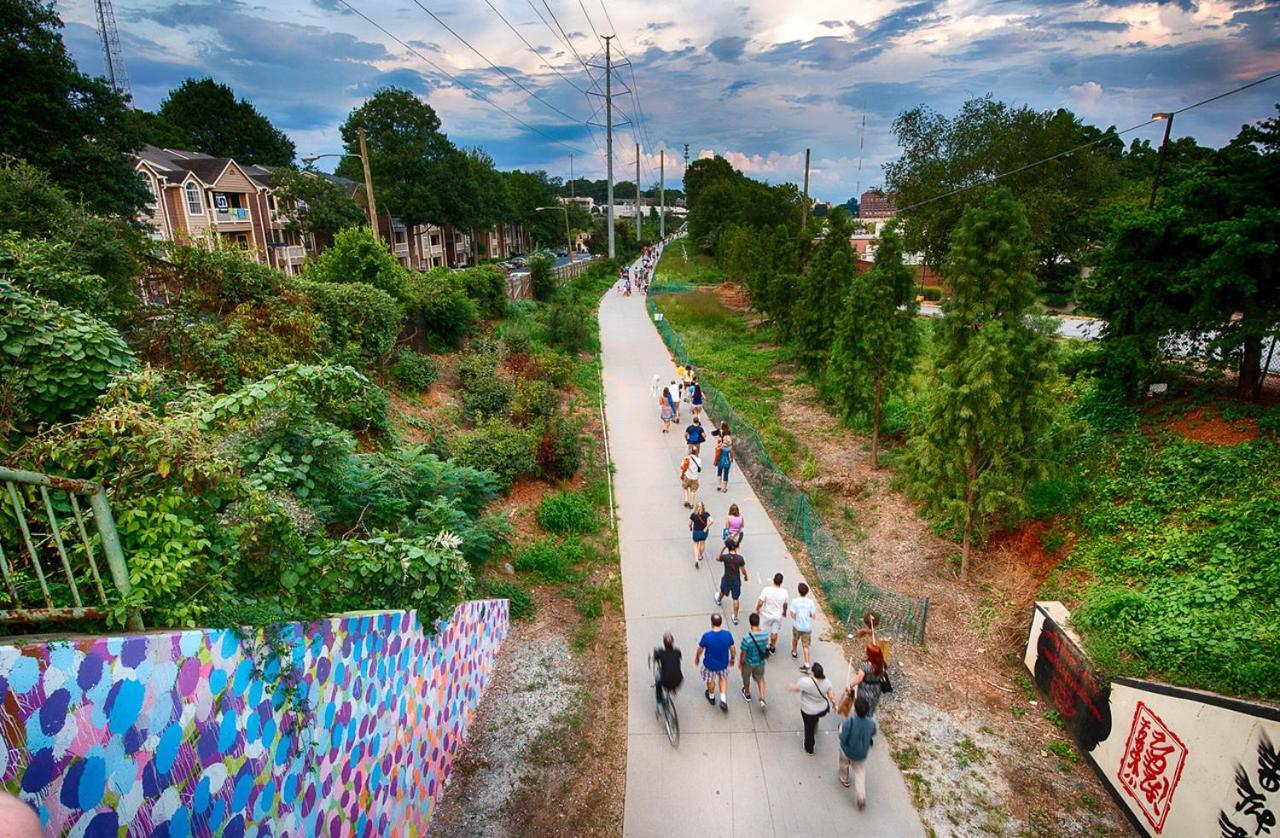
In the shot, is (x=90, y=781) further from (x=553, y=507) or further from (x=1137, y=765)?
(x=553, y=507)

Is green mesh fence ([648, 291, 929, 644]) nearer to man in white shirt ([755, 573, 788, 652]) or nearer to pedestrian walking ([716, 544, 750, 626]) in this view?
man in white shirt ([755, 573, 788, 652])

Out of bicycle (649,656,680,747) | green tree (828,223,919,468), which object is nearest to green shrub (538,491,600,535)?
bicycle (649,656,680,747)

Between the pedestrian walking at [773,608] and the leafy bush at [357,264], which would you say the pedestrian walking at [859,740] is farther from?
the leafy bush at [357,264]

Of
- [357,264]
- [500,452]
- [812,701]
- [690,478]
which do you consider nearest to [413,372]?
[357,264]

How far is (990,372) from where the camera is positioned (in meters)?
9.64

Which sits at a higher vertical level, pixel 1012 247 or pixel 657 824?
pixel 1012 247

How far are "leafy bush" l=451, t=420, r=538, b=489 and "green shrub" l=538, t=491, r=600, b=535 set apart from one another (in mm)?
1065

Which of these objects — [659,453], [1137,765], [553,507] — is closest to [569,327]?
[659,453]

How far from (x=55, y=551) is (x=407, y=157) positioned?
4927 centimetres

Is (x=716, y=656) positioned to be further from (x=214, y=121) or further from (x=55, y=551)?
(x=214, y=121)

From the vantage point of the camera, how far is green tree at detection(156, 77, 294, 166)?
62.9 meters

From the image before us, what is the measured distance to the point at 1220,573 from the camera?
8.05m

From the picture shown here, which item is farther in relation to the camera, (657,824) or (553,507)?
(553,507)

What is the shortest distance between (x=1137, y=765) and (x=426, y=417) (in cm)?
1452
